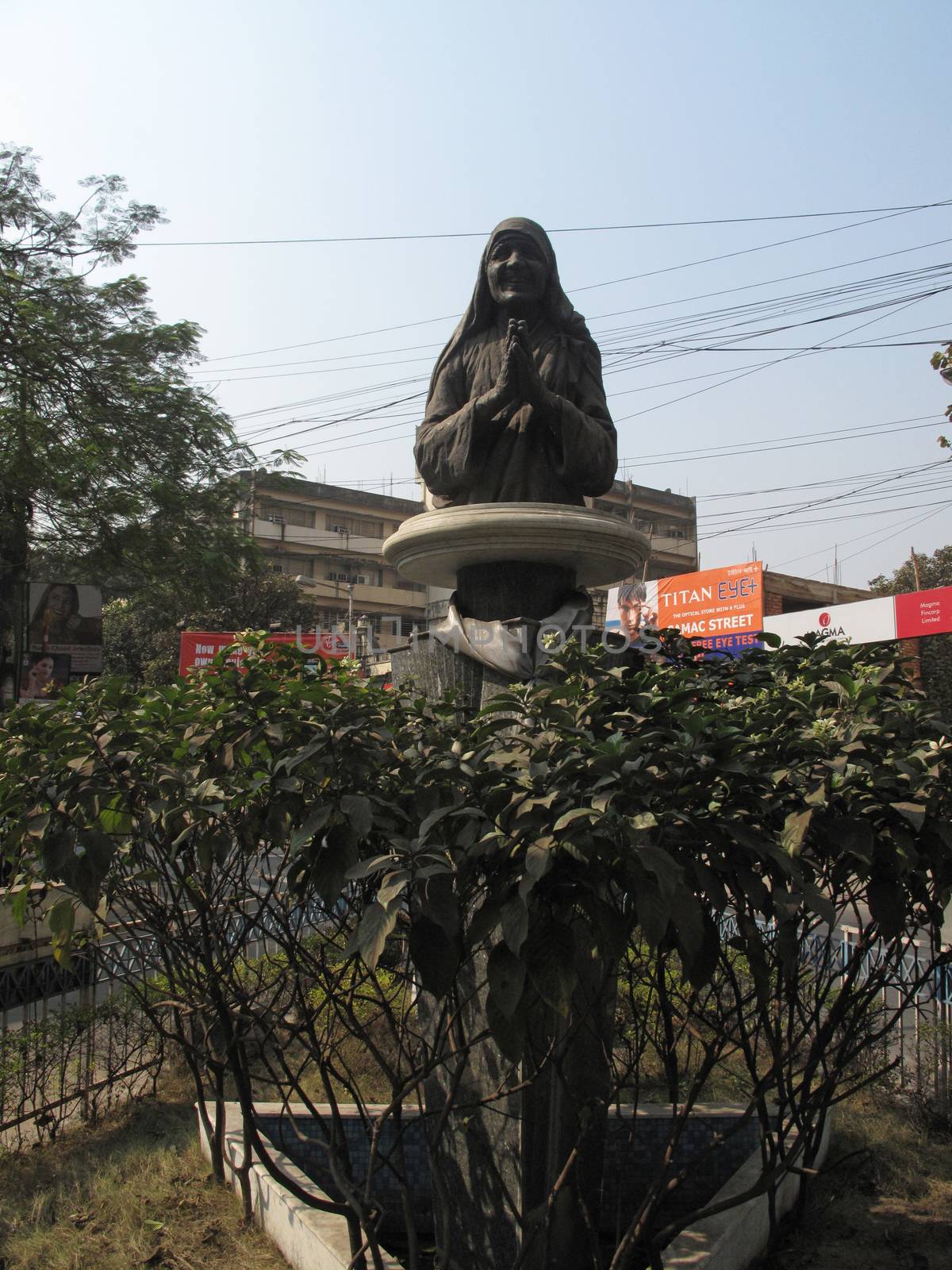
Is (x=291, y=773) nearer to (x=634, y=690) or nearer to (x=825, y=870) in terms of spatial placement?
(x=634, y=690)

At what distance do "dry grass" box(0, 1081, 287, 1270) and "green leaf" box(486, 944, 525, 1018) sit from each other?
2.28m

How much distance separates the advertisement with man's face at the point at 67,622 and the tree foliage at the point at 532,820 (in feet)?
37.4

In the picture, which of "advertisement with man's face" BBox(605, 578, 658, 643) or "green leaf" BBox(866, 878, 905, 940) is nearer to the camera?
"green leaf" BBox(866, 878, 905, 940)

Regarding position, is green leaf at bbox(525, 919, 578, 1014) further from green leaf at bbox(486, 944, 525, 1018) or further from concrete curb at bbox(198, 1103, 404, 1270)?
concrete curb at bbox(198, 1103, 404, 1270)

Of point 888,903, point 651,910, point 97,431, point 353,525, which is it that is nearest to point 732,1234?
point 888,903

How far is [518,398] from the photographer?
15.2 ft

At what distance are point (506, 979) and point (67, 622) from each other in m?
13.4

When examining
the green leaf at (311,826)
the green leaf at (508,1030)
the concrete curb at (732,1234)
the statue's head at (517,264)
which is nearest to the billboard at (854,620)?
the statue's head at (517,264)

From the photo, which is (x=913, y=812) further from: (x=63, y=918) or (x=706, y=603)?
(x=706, y=603)

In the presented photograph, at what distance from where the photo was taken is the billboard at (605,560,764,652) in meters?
22.3

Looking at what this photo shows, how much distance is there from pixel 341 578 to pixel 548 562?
40606 millimetres

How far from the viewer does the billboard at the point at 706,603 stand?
22.3 m

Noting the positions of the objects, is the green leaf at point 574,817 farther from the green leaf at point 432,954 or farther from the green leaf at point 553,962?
the green leaf at point 432,954

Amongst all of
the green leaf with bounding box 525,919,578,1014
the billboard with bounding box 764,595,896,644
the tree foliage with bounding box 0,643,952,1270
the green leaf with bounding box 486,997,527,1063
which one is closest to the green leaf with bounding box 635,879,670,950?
the tree foliage with bounding box 0,643,952,1270
